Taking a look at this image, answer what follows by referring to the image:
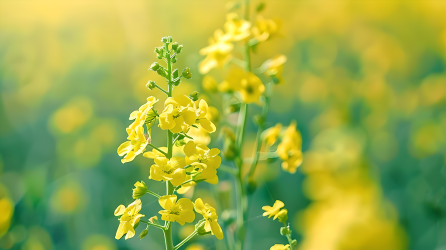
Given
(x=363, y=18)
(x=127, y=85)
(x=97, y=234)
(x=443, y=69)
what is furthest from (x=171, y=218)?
(x=363, y=18)

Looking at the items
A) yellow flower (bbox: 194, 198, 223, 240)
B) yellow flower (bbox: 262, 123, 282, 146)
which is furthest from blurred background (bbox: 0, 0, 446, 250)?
yellow flower (bbox: 194, 198, 223, 240)

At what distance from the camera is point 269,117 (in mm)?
1781

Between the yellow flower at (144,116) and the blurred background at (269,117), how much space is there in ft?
1.59

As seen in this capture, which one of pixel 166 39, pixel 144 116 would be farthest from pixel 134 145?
pixel 166 39

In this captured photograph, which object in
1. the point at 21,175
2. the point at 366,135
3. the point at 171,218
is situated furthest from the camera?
the point at 366,135

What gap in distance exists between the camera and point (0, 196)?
4.63 ft

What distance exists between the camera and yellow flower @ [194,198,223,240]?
0.49 m

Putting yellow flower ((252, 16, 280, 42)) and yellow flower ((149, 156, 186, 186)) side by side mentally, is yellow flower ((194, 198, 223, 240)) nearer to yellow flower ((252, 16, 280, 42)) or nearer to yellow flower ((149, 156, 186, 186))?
yellow flower ((149, 156, 186, 186))

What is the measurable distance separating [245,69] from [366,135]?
118 cm

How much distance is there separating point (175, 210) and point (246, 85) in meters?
0.40

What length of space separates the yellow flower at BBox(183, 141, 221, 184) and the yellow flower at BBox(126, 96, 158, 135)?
7cm

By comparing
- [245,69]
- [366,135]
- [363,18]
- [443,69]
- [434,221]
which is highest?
[245,69]

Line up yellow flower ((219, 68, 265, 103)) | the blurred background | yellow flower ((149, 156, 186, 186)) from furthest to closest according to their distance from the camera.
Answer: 1. the blurred background
2. yellow flower ((219, 68, 265, 103))
3. yellow flower ((149, 156, 186, 186))

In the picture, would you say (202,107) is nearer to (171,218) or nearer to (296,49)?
(171,218)
